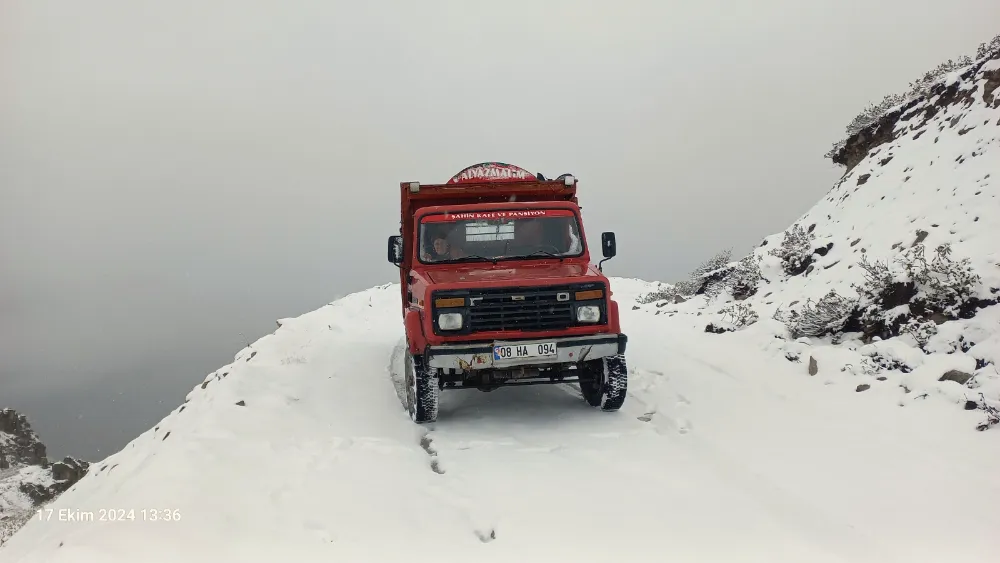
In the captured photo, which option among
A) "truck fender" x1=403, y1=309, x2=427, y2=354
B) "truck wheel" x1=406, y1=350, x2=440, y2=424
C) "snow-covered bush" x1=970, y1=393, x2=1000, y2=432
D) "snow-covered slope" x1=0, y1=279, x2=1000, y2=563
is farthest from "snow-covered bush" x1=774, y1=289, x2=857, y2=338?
"truck fender" x1=403, y1=309, x2=427, y2=354

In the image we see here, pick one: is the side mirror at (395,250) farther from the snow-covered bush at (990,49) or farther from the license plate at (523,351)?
the snow-covered bush at (990,49)

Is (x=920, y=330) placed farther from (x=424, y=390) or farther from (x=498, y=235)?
(x=424, y=390)

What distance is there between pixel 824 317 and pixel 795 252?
10.4 feet

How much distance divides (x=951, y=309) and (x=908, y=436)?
2.10m

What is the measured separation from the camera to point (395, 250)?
25.7 ft

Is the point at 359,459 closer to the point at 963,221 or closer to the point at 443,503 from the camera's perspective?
the point at 443,503

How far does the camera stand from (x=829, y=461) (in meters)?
4.67

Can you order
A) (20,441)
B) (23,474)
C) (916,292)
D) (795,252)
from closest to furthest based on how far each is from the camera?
1. (916,292)
2. (795,252)
3. (23,474)
4. (20,441)

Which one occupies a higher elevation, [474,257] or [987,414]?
[474,257]

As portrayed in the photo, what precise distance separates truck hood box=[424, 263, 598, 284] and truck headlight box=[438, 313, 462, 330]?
15.8 inches

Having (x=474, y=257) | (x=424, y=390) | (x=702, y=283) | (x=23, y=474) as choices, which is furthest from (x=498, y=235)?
(x=23, y=474)

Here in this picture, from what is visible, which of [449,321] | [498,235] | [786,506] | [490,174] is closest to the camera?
[786,506]

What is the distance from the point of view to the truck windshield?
22.7 ft

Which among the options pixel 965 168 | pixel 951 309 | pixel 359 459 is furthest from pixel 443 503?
pixel 965 168
